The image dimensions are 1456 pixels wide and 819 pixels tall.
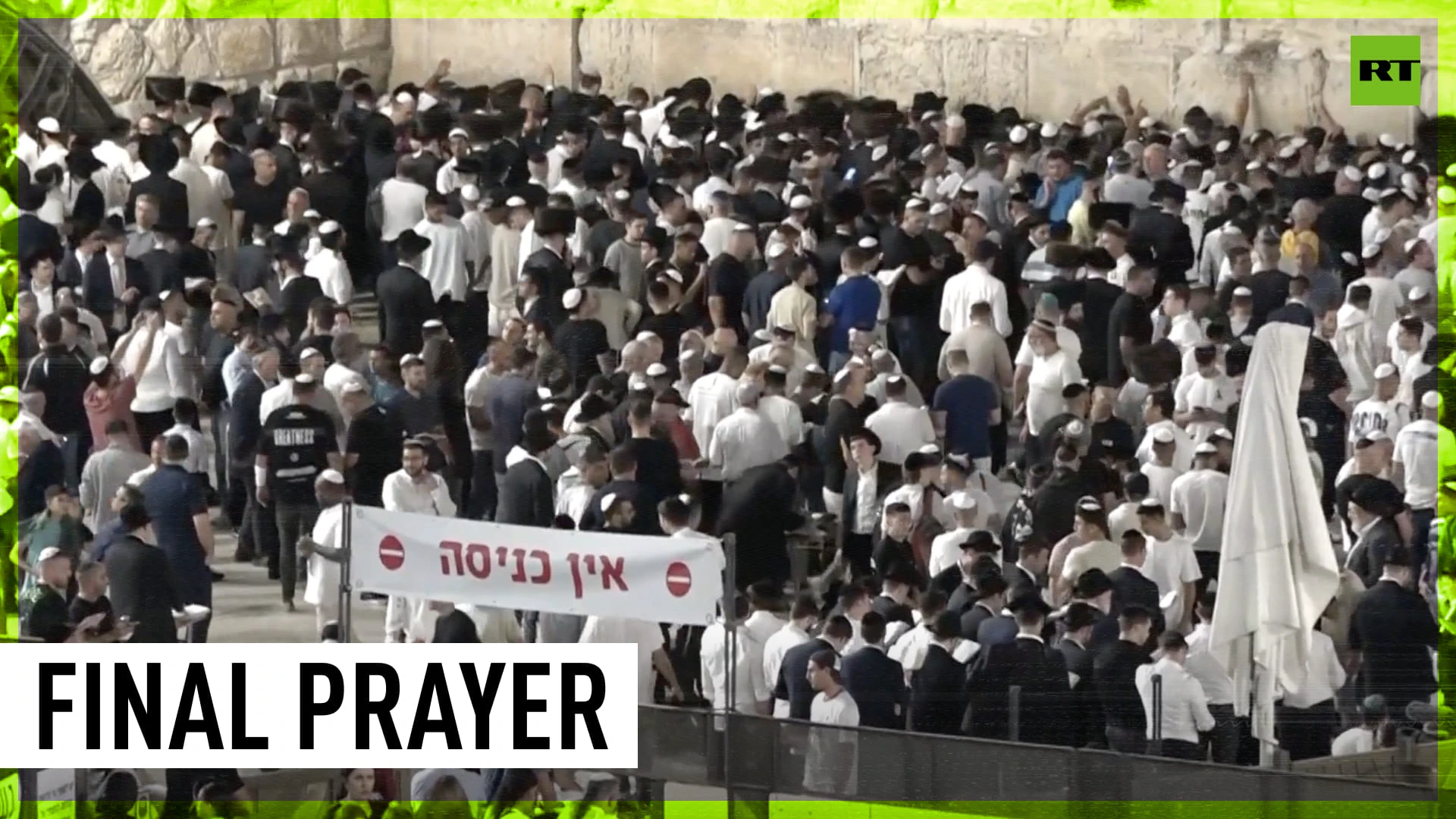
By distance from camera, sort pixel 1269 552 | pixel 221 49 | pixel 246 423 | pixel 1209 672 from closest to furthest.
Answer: pixel 1269 552 < pixel 1209 672 < pixel 246 423 < pixel 221 49

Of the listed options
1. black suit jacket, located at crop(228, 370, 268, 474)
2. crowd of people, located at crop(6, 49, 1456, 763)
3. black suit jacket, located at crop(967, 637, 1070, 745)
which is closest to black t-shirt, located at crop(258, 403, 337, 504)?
crowd of people, located at crop(6, 49, 1456, 763)

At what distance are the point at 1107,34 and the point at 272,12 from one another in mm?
3554

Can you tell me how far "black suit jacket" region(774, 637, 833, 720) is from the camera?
7.15 metres

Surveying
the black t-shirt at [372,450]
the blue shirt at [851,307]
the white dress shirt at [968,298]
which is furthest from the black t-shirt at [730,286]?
the black t-shirt at [372,450]

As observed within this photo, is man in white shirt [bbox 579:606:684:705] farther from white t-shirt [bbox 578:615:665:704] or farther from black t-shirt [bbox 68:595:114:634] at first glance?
black t-shirt [bbox 68:595:114:634]

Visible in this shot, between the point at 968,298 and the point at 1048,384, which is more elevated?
the point at 968,298

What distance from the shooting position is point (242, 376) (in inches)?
329

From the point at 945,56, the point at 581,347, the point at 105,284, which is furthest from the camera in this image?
the point at 945,56

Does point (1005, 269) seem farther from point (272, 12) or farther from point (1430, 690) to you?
point (272, 12)

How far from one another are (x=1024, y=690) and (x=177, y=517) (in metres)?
2.43

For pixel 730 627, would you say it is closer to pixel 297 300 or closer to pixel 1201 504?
pixel 1201 504

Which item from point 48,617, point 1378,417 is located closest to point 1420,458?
point 1378,417

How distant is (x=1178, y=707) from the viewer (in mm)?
7066

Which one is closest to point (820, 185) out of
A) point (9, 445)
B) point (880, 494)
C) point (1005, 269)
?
point (1005, 269)
